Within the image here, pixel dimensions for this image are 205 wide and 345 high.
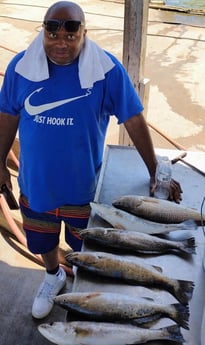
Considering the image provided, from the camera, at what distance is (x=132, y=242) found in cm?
185

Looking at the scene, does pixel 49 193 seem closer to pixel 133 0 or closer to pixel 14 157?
pixel 133 0

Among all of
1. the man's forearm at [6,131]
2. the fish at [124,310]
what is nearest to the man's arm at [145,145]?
the man's forearm at [6,131]


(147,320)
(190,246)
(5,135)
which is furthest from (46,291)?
(147,320)

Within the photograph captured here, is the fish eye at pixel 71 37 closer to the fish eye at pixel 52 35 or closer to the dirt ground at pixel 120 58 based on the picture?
the fish eye at pixel 52 35

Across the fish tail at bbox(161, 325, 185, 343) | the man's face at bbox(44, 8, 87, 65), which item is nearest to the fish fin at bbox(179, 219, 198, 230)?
the fish tail at bbox(161, 325, 185, 343)

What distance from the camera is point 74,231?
2.54 metres

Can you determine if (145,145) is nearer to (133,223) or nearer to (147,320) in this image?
(133,223)

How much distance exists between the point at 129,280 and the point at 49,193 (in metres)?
0.78

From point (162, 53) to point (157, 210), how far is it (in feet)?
21.5

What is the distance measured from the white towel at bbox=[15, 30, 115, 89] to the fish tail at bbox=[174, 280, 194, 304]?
3.35 feet

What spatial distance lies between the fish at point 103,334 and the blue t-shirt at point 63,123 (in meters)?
0.93

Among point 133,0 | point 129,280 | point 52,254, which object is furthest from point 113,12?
point 129,280

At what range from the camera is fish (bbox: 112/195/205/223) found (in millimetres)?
2023

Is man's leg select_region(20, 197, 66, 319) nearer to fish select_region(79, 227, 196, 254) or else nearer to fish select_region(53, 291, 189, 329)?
fish select_region(79, 227, 196, 254)
